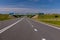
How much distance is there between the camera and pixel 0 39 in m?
11.9
